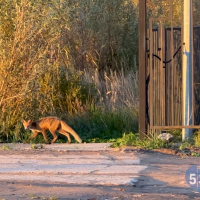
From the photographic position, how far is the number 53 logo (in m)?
7.21

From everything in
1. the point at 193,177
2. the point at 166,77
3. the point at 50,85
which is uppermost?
the point at 166,77

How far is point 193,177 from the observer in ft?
25.3

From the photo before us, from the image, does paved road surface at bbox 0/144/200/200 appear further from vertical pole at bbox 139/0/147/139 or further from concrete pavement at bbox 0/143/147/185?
vertical pole at bbox 139/0/147/139

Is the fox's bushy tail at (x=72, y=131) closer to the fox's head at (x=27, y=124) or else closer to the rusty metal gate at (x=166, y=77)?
the fox's head at (x=27, y=124)

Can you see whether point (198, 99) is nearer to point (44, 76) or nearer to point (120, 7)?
point (44, 76)

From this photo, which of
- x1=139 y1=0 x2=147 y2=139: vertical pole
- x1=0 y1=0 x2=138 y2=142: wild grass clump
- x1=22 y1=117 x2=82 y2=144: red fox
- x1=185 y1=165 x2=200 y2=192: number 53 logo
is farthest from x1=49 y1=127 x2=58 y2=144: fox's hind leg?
x1=185 y1=165 x2=200 y2=192: number 53 logo

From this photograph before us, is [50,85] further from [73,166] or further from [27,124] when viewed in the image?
[73,166]

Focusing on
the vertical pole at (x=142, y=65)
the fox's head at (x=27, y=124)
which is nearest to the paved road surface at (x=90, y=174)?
the fox's head at (x=27, y=124)

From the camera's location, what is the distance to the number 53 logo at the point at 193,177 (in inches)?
284

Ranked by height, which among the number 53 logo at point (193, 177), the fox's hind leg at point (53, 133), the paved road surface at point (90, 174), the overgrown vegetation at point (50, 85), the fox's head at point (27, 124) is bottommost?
the number 53 logo at point (193, 177)

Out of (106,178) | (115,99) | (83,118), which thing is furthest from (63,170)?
(115,99)

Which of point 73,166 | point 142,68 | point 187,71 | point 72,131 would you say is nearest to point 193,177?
point 73,166

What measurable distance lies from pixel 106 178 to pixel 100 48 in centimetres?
1094

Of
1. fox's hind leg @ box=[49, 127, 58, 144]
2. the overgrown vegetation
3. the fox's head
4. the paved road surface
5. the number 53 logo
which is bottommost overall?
the number 53 logo
